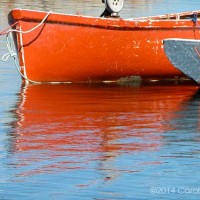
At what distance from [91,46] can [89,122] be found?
3.79 metres

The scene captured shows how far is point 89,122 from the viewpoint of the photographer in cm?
1406

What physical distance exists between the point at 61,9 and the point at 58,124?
2492 centimetres

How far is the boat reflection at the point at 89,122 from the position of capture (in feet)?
38.3

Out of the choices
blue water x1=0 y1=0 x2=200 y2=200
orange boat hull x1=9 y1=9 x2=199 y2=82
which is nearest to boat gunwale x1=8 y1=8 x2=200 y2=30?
orange boat hull x1=9 y1=9 x2=199 y2=82

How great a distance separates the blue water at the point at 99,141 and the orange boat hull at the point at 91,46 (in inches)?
10.9

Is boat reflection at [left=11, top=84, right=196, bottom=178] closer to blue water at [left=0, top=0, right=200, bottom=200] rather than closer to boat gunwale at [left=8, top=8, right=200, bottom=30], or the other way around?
blue water at [left=0, top=0, right=200, bottom=200]

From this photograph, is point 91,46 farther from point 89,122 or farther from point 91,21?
point 89,122

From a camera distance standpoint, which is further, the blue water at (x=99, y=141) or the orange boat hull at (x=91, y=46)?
the orange boat hull at (x=91, y=46)

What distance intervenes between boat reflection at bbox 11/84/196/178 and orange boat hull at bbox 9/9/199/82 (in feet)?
1.06

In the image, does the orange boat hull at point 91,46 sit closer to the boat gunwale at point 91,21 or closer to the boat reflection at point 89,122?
the boat gunwale at point 91,21

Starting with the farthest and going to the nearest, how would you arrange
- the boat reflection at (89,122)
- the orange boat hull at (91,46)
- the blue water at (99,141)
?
the orange boat hull at (91,46) < the boat reflection at (89,122) < the blue water at (99,141)

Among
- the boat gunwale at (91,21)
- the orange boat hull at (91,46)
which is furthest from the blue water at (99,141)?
the boat gunwale at (91,21)

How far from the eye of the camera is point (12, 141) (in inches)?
492

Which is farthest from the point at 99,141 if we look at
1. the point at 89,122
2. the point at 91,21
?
the point at 91,21
